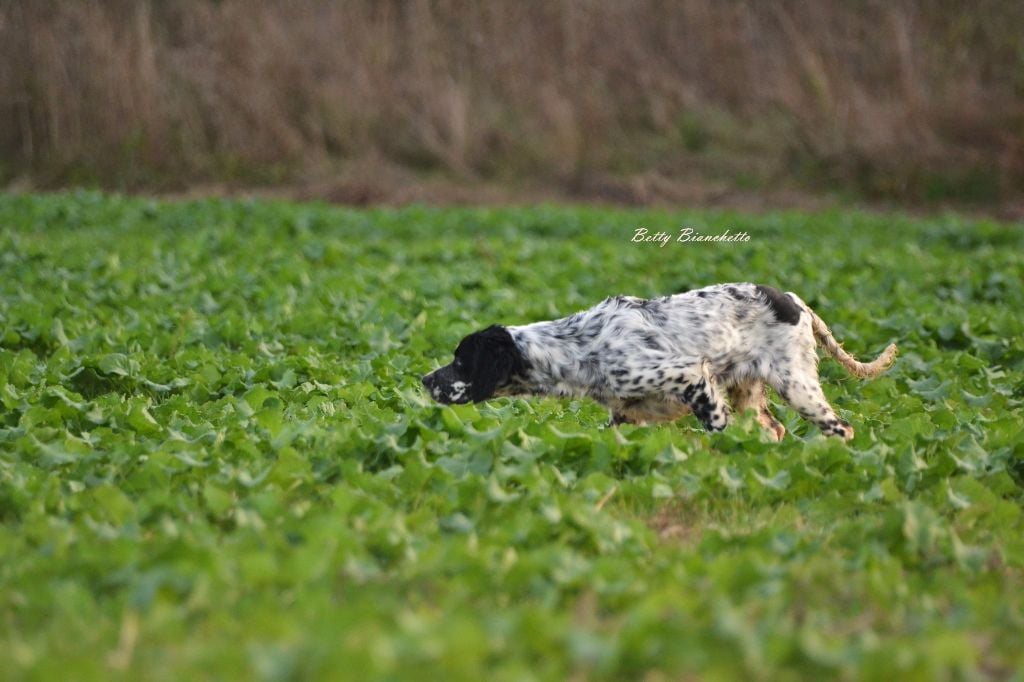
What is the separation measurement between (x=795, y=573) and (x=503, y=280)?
24.3ft

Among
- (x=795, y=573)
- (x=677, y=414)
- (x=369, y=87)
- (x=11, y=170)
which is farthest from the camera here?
(x=369, y=87)

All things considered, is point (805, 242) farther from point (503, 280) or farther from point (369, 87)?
point (369, 87)

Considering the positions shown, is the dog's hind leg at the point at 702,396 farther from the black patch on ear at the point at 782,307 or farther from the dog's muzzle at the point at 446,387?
the dog's muzzle at the point at 446,387

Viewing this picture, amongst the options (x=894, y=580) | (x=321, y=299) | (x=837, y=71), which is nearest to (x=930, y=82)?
(x=837, y=71)

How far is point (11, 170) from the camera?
18625 mm

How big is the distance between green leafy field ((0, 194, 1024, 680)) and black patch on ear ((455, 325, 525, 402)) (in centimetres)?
15

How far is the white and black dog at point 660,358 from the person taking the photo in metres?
5.70

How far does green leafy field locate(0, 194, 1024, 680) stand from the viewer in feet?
10.0

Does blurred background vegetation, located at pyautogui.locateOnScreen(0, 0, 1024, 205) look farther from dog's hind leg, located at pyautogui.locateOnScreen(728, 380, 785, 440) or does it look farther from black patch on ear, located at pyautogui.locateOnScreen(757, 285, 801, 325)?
black patch on ear, located at pyautogui.locateOnScreen(757, 285, 801, 325)

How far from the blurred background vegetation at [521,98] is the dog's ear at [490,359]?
1259cm

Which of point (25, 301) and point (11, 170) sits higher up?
point (25, 301)
